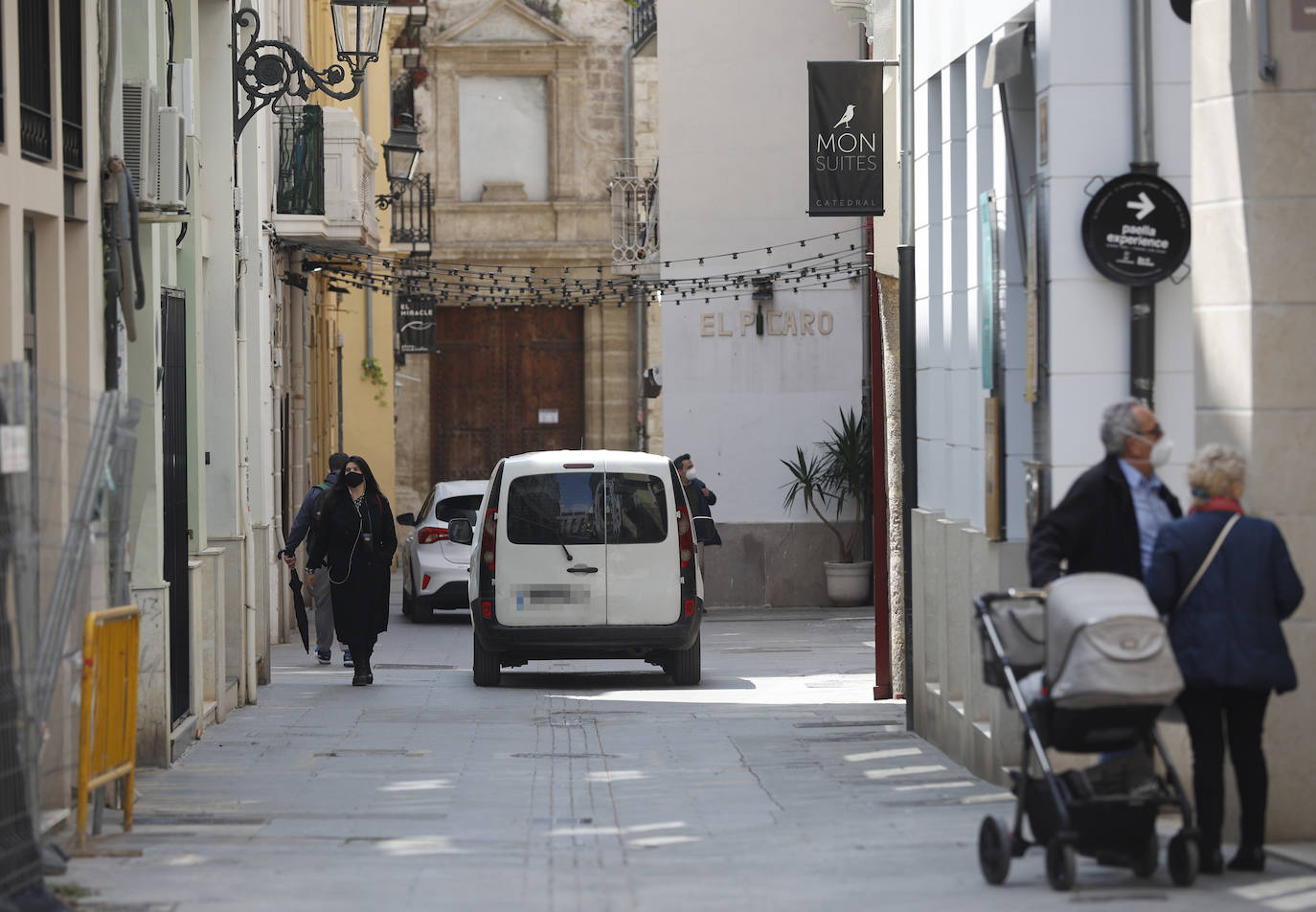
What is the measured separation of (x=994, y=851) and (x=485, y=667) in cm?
991

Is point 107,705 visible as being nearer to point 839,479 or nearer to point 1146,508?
point 1146,508

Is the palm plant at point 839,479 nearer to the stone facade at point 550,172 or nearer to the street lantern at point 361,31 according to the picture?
the street lantern at point 361,31

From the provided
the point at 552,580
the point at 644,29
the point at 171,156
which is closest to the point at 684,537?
the point at 552,580

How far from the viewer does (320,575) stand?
19.7 m

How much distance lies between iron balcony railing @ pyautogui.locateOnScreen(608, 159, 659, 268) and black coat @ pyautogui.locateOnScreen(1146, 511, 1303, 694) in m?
22.4

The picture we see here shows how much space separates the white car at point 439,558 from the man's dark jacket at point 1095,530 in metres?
17.2

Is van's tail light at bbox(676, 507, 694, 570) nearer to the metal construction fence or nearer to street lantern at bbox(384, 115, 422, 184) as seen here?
the metal construction fence

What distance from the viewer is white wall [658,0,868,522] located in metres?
28.2

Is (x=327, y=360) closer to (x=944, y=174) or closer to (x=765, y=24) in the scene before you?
(x=765, y=24)

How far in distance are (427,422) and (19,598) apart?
108 ft

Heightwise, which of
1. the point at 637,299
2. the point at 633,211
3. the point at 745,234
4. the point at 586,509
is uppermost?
the point at 633,211

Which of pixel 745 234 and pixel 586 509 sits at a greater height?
pixel 745 234

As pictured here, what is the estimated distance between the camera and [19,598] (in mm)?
7520

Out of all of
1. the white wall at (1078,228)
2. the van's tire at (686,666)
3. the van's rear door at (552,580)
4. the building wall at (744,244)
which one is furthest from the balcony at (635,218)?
the white wall at (1078,228)
